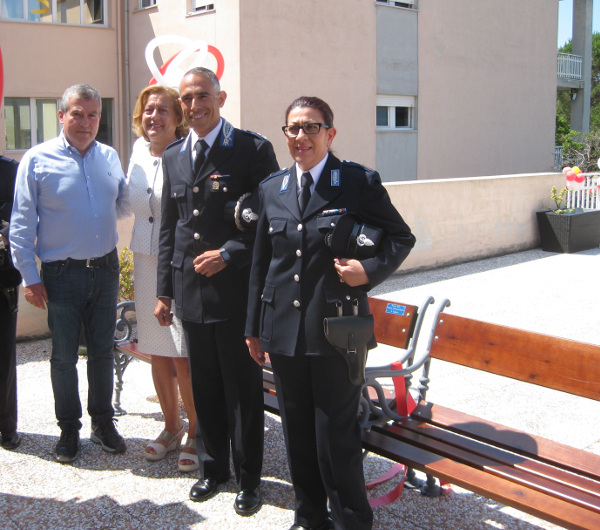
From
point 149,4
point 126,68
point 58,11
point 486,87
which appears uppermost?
point 149,4

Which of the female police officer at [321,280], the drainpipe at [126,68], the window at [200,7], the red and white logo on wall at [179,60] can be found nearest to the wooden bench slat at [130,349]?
the female police officer at [321,280]

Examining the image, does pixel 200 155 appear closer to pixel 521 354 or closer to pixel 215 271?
pixel 215 271

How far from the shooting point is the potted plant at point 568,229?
1180 cm

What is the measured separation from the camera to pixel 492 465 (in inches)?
121

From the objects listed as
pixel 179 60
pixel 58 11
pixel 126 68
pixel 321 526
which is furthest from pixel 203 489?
pixel 58 11

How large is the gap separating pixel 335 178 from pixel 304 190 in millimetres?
140

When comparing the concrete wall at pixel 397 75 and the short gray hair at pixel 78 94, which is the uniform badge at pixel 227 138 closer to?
the short gray hair at pixel 78 94

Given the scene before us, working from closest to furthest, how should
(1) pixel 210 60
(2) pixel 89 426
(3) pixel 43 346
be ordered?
1. (2) pixel 89 426
2. (3) pixel 43 346
3. (1) pixel 210 60

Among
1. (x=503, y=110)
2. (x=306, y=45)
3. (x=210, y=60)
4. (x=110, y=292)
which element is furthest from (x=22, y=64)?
(x=110, y=292)

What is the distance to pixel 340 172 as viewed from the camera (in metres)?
3.06

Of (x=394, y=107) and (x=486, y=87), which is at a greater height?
(x=486, y=87)

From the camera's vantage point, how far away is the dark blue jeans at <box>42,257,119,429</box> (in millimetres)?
4070

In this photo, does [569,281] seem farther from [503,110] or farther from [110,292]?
[503,110]

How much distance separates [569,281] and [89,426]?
6.83 metres
